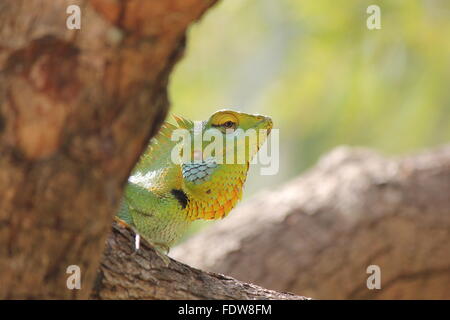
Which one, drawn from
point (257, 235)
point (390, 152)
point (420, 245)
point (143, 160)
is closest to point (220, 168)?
point (143, 160)

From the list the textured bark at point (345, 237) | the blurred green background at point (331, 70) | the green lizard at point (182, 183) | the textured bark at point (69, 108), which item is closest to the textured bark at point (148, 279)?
the green lizard at point (182, 183)

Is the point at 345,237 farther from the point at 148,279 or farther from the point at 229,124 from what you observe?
the point at 148,279

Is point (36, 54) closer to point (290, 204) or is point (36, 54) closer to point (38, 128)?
point (38, 128)

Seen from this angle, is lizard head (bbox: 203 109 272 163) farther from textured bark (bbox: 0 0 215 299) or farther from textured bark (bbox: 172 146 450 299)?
textured bark (bbox: 172 146 450 299)

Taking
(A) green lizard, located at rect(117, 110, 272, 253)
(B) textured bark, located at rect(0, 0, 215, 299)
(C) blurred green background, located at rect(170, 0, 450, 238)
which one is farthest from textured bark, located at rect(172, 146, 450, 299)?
(B) textured bark, located at rect(0, 0, 215, 299)

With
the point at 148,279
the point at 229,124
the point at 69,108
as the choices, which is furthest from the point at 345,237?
the point at 69,108

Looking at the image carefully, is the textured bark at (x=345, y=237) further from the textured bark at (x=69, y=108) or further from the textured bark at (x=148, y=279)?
the textured bark at (x=69, y=108)
